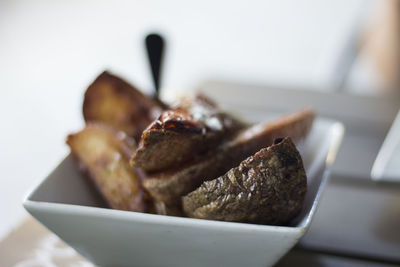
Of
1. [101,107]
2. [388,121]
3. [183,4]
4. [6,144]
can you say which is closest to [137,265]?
[101,107]

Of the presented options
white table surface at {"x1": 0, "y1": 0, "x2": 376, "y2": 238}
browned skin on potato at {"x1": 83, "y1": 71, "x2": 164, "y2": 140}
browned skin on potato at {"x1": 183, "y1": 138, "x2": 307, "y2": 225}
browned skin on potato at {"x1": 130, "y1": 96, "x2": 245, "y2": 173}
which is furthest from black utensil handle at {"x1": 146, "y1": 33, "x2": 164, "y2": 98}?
white table surface at {"x1": 0, "y1": 0, "x2": 376, "y2": 238}

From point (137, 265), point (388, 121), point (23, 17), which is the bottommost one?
point (388, 121)

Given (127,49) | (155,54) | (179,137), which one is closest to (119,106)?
(155,54)

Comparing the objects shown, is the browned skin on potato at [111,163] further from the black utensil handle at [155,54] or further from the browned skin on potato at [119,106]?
the black utensil handle at [155,54]

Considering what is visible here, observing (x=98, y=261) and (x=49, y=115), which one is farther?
(x=49, y=115)

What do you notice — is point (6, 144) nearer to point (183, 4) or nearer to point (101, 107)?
point (101, 107)

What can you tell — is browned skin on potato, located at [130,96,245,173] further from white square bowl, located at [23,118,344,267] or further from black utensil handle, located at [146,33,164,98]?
black utensil handle, located at [146,33,164,98]
